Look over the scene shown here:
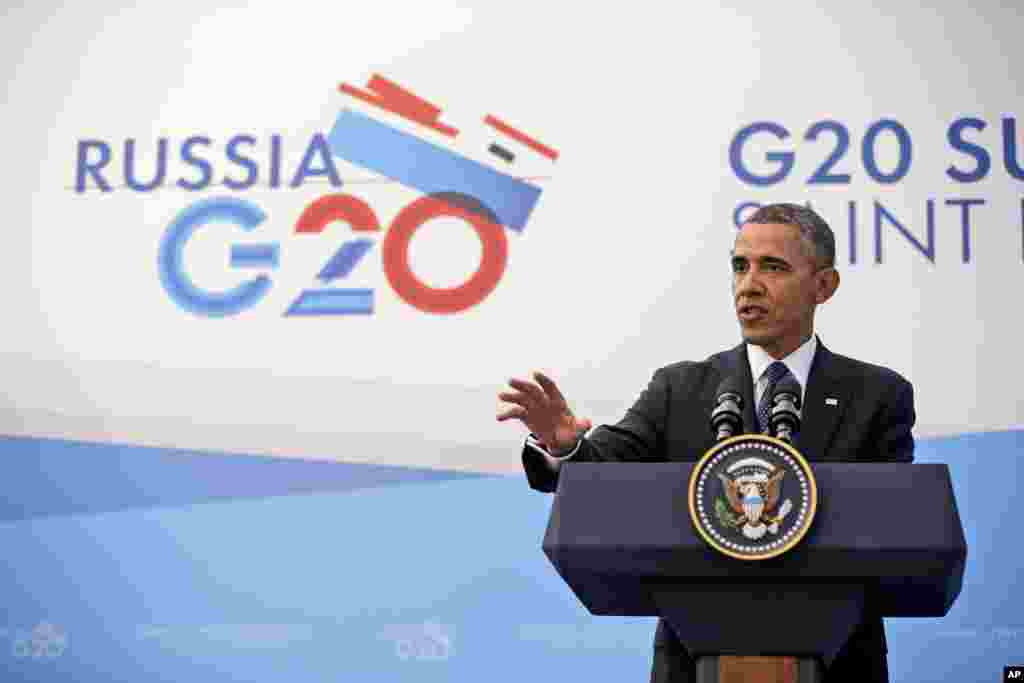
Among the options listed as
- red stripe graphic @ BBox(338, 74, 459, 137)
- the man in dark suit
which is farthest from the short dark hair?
red stripe graphic @ BBox(338, 74, 459, 137)

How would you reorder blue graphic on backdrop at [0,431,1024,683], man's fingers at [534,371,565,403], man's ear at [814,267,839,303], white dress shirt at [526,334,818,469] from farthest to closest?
blue graphic on backdrop at [0,431,1024,683] < man's ear at [814,267,839,303] < white dress shirt at [526,334,818,469] < man's fingers at [534,371,565,403]

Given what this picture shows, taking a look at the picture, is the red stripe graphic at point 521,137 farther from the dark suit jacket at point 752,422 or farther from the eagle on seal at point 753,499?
the eagle on seal at point 753,499

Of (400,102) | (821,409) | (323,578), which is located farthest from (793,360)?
(400,102)

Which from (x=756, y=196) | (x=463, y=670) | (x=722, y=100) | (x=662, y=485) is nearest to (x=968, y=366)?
(x=756, y=196)

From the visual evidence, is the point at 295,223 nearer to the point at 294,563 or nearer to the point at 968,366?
the point at 294,563

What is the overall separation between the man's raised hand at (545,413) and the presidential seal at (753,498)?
0.44 metres

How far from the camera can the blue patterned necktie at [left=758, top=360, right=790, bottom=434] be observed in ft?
7.63

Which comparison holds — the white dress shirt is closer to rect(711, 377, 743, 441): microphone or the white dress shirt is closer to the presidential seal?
rect(711, 377, 743, 441): microphone

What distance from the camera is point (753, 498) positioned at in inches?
69.2

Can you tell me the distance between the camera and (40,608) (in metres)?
4.46

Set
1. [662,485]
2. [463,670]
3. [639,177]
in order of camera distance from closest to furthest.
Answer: [662,485] → [463,670] → [639,177]

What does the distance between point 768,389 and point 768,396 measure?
16 millimetres

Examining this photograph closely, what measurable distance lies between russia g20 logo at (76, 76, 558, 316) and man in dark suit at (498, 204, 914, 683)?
6.59ft

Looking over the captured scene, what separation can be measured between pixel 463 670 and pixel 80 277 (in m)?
1.75
